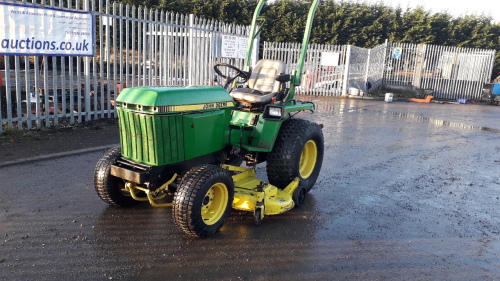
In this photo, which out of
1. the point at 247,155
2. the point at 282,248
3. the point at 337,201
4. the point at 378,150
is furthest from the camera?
the point at 378,150

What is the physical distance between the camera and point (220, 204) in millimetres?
4031

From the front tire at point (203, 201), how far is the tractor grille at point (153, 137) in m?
0.27

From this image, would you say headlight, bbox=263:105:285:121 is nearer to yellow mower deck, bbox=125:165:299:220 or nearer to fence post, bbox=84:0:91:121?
yellow mower deck, bbox=125:165:299:220

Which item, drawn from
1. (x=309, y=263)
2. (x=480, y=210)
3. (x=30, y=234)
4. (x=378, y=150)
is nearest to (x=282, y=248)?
(x=309, y=263)

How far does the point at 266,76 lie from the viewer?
529 centimetres

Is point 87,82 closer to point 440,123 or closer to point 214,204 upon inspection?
point 214,204

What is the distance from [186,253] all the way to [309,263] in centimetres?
108

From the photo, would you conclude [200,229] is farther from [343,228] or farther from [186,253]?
[343,228]

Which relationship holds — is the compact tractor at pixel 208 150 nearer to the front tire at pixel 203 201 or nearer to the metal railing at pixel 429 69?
the front tire at pixel 203 201

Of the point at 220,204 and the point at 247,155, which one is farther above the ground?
the point at 247,155

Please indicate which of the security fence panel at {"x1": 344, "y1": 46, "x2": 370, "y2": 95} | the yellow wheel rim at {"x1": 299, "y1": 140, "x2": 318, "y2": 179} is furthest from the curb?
the security fence panel at {"x1": 344, "y1": 46, "x2": 370, "y2": 95}

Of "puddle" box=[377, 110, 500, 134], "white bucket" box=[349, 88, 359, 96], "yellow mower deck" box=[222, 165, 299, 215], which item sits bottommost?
"puddle" box=[377, 110, 500, 134]

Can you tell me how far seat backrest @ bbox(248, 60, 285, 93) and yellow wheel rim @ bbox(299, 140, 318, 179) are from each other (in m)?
0.96

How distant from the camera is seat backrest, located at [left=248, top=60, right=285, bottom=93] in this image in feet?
17.1
